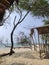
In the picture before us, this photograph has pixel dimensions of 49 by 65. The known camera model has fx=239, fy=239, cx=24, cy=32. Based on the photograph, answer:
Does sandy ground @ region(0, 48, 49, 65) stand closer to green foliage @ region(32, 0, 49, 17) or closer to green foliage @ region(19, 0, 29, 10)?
green foliage @ region(32, 0, 49, 17)

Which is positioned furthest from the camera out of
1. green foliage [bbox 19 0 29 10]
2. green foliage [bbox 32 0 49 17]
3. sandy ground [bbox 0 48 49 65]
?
green foliage [bbox 19 0 29 10]

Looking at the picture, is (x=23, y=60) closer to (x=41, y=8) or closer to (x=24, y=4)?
(x=41, y=8)

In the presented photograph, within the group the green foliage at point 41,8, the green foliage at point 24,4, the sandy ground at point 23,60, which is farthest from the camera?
the green foliage at point 24,4

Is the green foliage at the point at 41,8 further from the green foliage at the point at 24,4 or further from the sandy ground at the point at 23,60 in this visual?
the sandy ground at the point at 23,60

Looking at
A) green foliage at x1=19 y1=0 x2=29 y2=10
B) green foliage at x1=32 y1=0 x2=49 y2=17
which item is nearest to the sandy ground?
green foliage at x1=32 y1=0 x2=49 y2=17

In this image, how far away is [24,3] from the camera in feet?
76.1

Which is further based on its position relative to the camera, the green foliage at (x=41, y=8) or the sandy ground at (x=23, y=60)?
the green foliage at (x=41, y=8)

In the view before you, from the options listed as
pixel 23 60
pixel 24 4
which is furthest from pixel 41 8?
pixel 23 60

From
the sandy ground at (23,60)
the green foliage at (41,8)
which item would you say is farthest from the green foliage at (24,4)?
the sandy ground at (23,60)

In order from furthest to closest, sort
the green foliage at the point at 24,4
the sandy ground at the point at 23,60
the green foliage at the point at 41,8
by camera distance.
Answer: the green foliage at the point at 24,4 < the green foliage at the point at 41,8 < the sandy ground at the point at 23,60

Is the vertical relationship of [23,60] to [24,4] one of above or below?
below

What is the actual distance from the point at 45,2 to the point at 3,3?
15309 mm

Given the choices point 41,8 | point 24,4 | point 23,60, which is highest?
point 24,4

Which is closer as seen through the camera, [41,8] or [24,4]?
[41,8]
